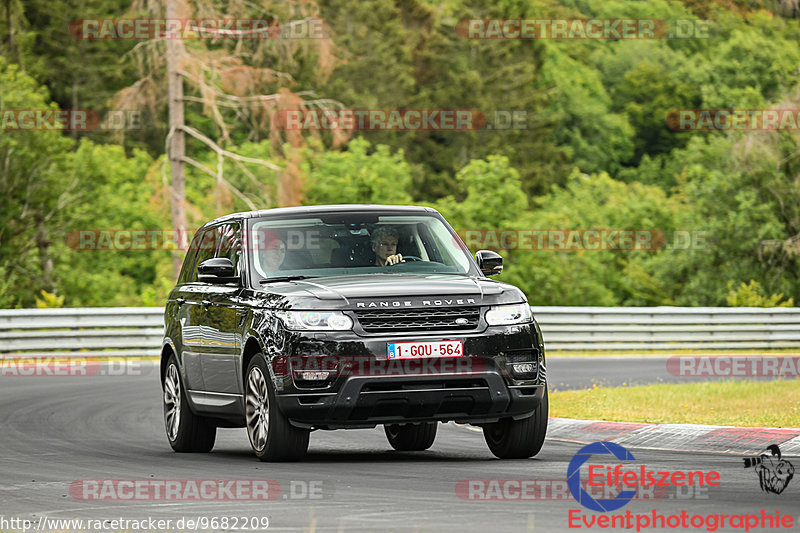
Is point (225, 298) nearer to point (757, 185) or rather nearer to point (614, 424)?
point (614, 424)

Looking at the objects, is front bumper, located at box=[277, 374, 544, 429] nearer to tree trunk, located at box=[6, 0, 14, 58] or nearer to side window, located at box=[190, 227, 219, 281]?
side window, located at box=[190, 227, 219, 281]

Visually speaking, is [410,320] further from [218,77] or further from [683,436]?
[218,77]

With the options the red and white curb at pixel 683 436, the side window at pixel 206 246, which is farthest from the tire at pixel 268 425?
the red and white curb at pixel 683 436

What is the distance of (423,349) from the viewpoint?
10.8 meters

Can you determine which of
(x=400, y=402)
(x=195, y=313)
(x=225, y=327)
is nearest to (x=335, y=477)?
(x=400, y=402)

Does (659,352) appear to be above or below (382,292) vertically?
below

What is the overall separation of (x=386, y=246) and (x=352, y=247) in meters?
0.29

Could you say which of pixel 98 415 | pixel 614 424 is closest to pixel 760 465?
pixel 614 424

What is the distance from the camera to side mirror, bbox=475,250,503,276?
12266mm

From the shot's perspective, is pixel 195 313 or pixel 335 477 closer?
pixel 335 477

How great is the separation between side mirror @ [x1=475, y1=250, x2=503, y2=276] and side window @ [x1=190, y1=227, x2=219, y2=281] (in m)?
2.50

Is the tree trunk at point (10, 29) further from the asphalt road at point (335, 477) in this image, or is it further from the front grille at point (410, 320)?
the front grille at point (410, 320)

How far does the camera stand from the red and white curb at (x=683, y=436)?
1205cm

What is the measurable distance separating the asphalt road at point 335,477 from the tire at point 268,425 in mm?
131
